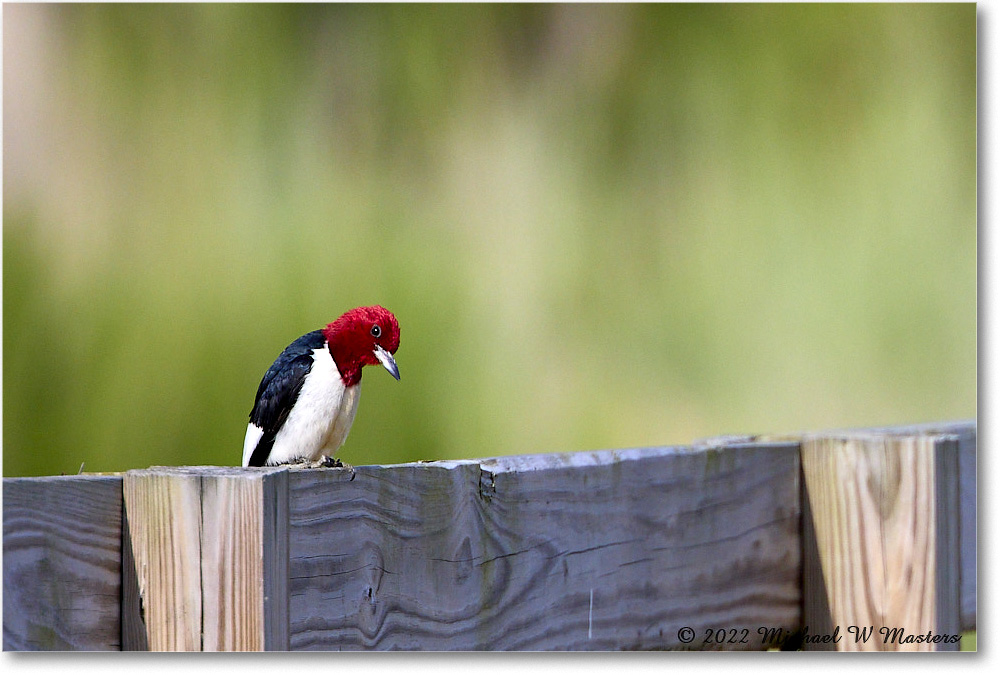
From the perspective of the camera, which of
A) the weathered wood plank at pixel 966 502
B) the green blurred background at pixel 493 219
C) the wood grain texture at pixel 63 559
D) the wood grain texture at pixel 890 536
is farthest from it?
the green blurred background at pixel 493 219

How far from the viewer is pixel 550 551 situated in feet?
3.27

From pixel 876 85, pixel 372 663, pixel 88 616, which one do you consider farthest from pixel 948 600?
pixel 876 85

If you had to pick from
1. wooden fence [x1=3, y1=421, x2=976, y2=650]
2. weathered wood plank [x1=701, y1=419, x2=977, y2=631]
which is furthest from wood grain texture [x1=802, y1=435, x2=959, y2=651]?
weathered wood plank [x1=701, y1=419, x2=977, y2=631]

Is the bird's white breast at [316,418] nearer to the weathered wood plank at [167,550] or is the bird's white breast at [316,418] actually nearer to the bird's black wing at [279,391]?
the bird's black wing at [279,391]

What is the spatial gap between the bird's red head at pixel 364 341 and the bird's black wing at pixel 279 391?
0.19ft

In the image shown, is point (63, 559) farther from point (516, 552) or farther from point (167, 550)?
point (516, 552)

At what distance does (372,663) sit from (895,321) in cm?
119

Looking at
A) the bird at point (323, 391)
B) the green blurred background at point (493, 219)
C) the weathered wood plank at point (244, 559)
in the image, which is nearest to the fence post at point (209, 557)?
the weathered wood plank at point (244, 559)

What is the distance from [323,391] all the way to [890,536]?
740 millimetres

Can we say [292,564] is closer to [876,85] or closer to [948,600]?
[948,600]

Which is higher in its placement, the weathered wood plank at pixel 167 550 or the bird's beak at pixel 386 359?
the bird's beak at pixel 386 359

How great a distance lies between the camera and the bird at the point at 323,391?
138cm

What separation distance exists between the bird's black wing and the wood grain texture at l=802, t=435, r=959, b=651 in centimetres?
72

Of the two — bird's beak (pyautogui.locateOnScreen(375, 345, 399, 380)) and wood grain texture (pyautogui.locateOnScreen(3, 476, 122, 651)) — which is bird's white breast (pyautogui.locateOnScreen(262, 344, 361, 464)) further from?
wood grain texture (pyautogui.locateOnScreen(3, 476, 122, 651))
